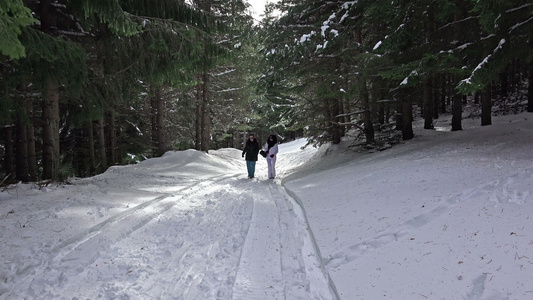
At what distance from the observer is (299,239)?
15.0ft

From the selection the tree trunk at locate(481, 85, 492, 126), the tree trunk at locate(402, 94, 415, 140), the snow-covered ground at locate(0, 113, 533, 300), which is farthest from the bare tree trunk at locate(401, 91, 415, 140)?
the tree trunk at locate(481, 85, 492, 126)

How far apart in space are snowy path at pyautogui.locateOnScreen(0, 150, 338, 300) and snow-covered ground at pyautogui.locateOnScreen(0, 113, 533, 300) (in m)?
0.02

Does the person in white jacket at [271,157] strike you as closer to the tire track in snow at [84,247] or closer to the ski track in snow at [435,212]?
the tire track in snow at [84,247]

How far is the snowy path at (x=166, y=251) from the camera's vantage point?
3.09 meters

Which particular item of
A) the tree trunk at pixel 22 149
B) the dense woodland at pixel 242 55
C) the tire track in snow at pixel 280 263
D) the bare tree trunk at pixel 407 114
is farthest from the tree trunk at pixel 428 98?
the tree trunk at pixel 22 149

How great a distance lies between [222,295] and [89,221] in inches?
127

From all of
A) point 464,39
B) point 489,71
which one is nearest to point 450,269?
point 489,71

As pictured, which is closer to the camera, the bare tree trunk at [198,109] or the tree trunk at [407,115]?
the tree trunk at [407,115]

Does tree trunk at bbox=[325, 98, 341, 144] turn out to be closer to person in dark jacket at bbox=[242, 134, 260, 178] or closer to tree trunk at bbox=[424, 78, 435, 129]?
tree trunk at bbox=[424, 78, 435, 129]

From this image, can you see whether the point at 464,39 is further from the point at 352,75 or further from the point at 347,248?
the point at 347,248

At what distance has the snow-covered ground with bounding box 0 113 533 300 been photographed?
2.96 metres

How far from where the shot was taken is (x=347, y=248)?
12.9ft

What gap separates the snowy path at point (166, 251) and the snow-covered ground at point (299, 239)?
0.07 feet

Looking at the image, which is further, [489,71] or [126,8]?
[126,8]
